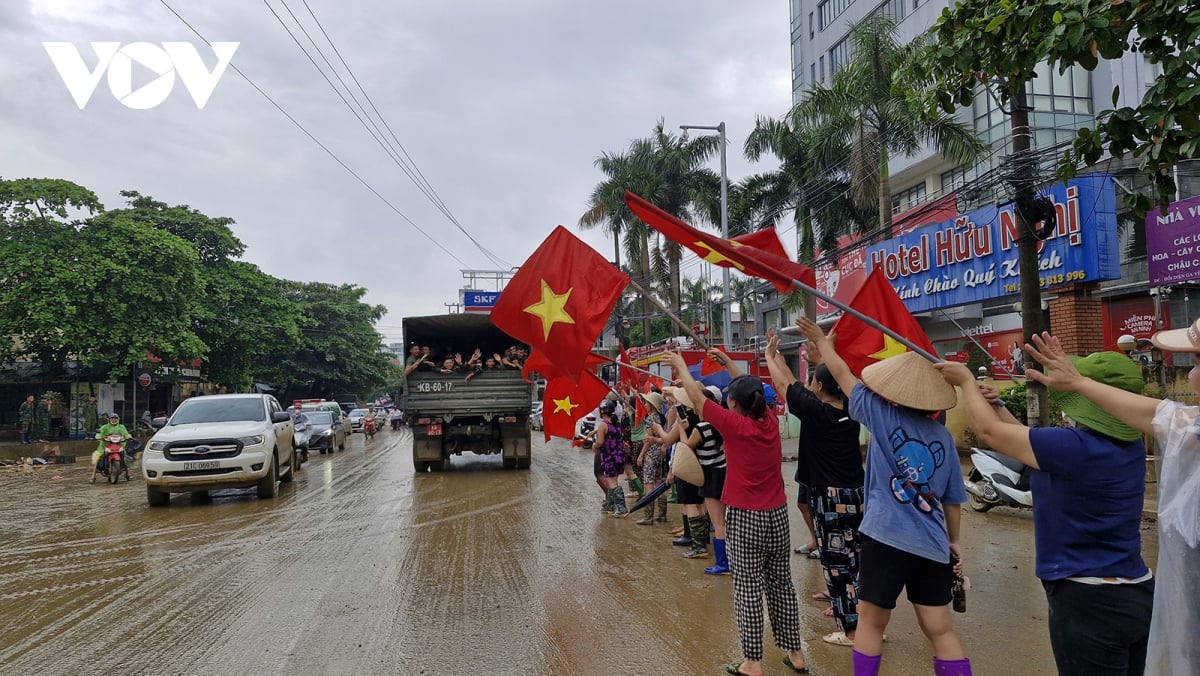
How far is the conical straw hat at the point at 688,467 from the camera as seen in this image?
7375 mm

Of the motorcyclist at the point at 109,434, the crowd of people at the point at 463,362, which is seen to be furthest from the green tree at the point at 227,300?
the crowd of people at the point at 463,362

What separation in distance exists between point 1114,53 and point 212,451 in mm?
11990

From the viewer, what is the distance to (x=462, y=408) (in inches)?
653

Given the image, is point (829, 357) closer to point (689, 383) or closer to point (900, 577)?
point (689, 383)

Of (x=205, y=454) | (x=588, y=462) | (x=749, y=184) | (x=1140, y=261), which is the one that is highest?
(x=749, y=184)

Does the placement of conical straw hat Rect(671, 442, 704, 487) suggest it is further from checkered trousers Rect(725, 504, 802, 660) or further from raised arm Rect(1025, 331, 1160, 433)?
raised arm Rect(1025, 331, 1160, 433)

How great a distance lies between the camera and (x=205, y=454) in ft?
38.7

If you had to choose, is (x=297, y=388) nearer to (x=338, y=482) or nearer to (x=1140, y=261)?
(x=338, y=482)

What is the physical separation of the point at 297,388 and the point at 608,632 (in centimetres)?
5164

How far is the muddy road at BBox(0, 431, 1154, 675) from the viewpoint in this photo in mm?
4887

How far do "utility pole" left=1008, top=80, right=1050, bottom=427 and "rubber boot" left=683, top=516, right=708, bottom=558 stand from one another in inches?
172

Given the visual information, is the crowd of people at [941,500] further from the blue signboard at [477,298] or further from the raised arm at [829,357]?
the blue signboard at [477,298]

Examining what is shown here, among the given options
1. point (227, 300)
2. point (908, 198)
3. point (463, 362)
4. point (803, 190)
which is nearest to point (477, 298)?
point (227, 300)

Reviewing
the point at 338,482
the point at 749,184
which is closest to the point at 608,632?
the point at 338,482
